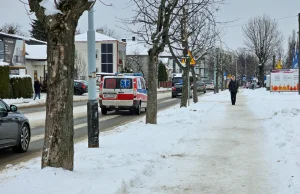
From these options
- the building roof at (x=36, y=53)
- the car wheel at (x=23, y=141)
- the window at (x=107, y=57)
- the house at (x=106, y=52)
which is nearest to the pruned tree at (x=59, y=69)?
the car wheel at (x=23, y=141)

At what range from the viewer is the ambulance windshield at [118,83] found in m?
21.0

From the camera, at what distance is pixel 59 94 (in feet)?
20.2

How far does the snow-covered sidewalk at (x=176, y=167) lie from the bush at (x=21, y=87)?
22.6m

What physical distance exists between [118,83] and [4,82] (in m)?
12.8

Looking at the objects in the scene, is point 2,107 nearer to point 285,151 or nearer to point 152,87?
point 152,87

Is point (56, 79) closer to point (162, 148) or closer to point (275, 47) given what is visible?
point (162, 148)

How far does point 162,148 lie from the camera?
31.2 ft

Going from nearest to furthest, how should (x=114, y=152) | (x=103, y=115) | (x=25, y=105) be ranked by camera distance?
1. (x=114, y=152)
2. (x=103, y=115)
3. (x=25, y=105)

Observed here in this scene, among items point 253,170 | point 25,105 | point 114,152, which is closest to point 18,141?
point 114,152

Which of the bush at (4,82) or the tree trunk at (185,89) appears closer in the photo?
the tree trunk at (185,89)

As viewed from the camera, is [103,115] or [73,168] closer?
[73,168]

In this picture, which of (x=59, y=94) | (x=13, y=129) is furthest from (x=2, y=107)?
(x=59, y=94)

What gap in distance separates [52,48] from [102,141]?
4.73 m

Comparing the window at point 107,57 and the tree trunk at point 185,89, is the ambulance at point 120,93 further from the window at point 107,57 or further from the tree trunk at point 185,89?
the window at point 107,57
